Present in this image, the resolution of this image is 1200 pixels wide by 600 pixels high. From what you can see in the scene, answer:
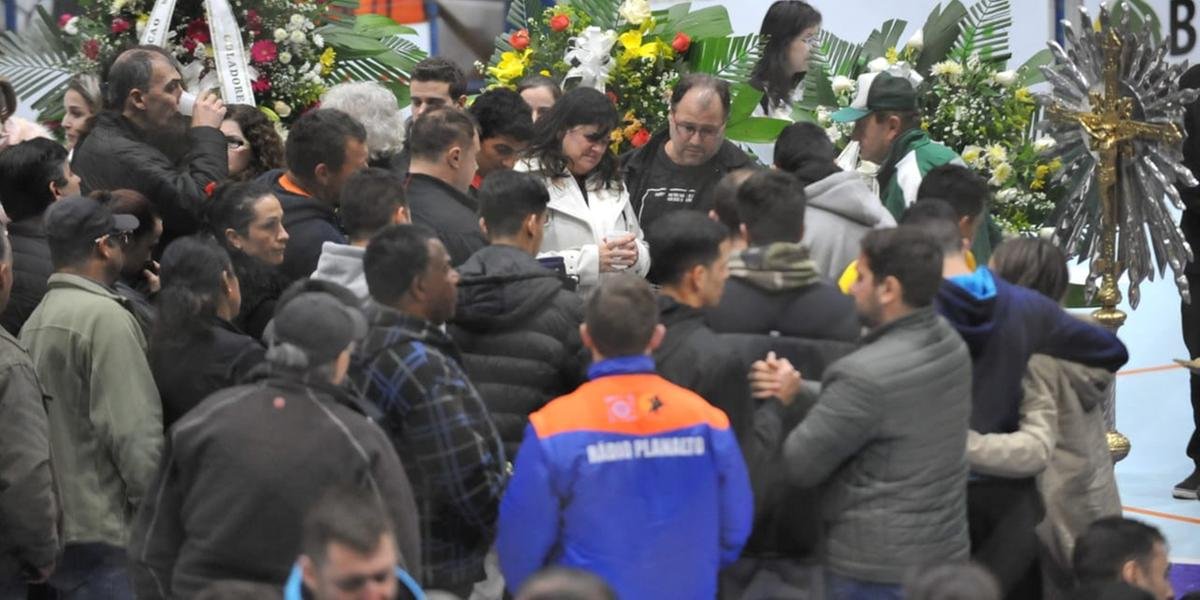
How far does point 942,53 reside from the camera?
7.60m

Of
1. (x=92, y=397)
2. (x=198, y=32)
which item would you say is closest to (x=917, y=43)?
(x=198, y=32)

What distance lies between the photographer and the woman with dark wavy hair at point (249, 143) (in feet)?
21.8

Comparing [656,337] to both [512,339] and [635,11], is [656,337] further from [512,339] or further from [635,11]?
[635,11]

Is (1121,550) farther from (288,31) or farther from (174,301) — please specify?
(288,31)

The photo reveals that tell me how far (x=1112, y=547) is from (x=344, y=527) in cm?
210

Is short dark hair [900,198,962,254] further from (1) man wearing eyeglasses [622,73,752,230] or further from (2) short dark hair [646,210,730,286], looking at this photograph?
(1) man wearing eyeglasses [622,73,752,230]

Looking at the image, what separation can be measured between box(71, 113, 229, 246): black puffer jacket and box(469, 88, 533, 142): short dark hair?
0.85 m

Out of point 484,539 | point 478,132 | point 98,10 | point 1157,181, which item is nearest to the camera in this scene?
point 484,539

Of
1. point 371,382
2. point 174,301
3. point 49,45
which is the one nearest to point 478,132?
point 174,301

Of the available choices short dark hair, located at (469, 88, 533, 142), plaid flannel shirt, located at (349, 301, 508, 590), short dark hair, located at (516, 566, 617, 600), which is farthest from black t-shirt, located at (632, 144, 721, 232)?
short dark hair, located at (516, 566, 617, 600)

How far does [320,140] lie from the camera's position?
18.8 ft

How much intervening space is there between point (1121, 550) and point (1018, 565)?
0.60m

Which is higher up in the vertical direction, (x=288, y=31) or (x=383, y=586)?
(x=288, y=31)

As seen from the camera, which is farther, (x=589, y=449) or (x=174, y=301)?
(x=174, y=301)
